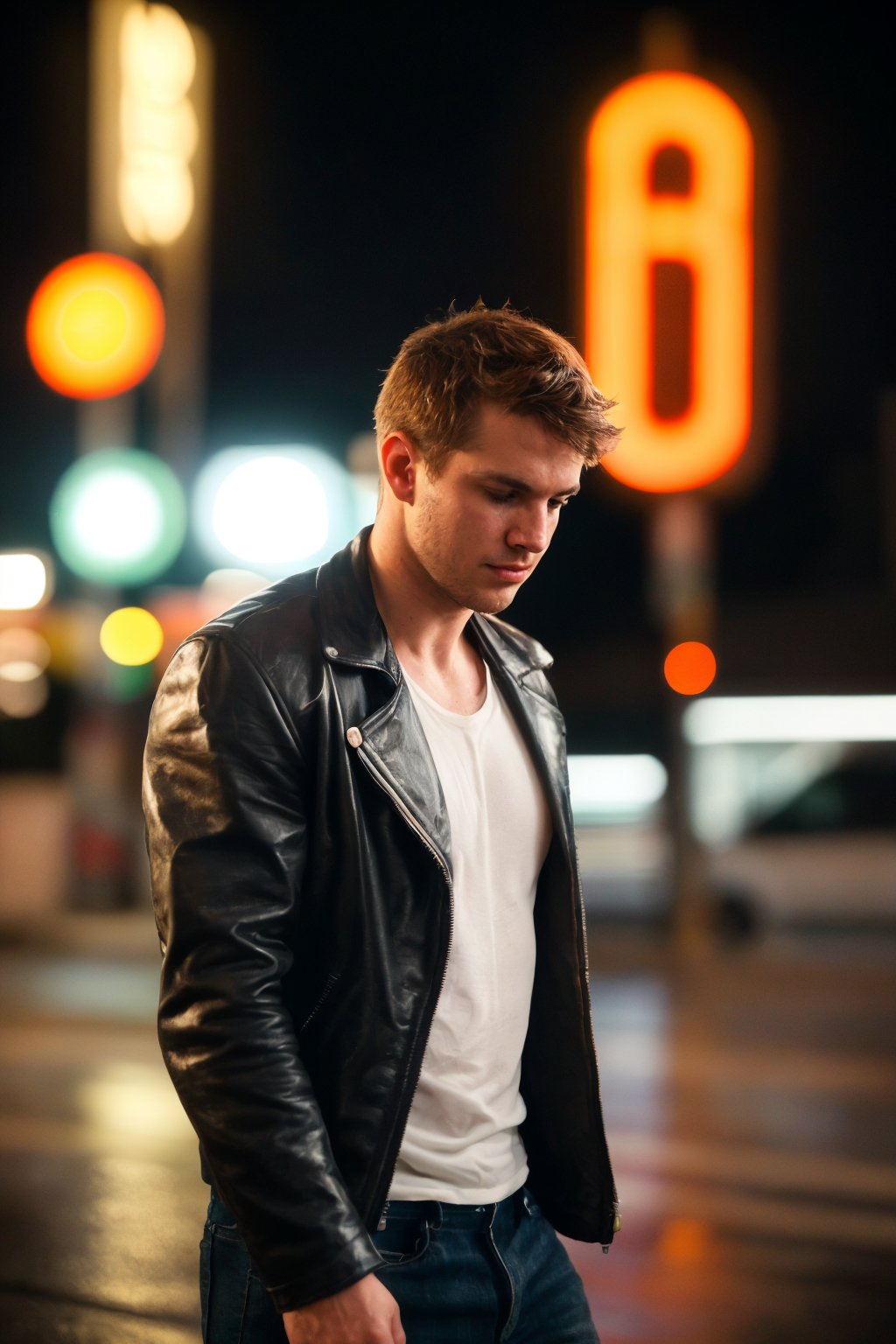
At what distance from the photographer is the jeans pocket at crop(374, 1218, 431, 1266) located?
1896 millimetres

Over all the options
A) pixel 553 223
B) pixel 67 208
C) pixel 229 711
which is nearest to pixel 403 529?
pixel 229 711

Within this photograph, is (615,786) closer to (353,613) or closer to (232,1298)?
(353,613)

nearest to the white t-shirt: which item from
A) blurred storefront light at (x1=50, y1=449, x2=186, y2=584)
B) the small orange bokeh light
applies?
blurred storefront light at (x1=50, y1=449, x2=186, y2=584)

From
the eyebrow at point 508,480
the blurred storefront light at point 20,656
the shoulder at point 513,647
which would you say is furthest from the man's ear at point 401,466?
the blurred storefront light at point 20,656

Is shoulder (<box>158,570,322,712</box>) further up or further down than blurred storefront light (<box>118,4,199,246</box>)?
further down

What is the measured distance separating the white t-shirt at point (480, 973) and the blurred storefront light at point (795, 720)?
38.7 feet

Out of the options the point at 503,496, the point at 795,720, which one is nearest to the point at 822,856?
the point at 795,720

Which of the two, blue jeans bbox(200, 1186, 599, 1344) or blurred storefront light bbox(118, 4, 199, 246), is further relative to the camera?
blurred storefront light bbox(118, 4, 199, 246)

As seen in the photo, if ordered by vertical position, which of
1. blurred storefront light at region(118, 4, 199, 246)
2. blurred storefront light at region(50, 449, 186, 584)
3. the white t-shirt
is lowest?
the white t-shirt

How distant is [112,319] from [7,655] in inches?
163

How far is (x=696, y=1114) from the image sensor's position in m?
6.64

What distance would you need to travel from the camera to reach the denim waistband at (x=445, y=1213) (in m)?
1.92

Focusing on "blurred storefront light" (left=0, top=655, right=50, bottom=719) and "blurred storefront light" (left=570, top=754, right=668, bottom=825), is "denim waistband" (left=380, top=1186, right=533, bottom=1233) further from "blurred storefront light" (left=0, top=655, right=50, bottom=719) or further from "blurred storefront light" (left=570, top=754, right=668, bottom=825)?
"blurred storefront light" (left=0, top=655, right=50, bottom=719)

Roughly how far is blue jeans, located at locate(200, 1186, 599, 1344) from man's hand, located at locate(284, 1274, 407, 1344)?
16cm
